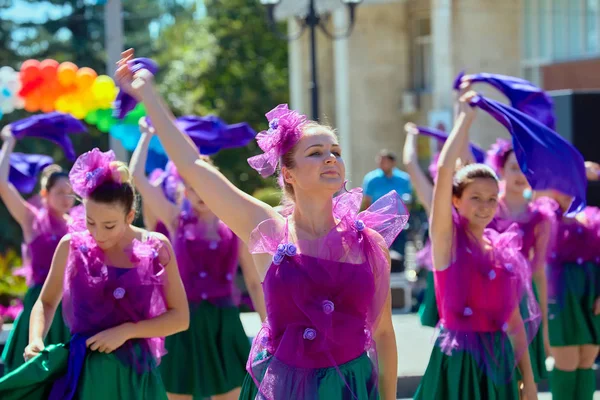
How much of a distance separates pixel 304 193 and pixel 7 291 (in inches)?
332

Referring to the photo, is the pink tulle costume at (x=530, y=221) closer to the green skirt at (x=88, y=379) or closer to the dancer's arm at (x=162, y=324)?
the dancer's arm at (x=162, y=324)

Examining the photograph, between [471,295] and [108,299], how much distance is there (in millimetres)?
1907

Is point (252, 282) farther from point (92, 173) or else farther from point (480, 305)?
point (92, 173)

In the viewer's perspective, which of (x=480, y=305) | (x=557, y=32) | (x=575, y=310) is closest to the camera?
(x=480, y=305)

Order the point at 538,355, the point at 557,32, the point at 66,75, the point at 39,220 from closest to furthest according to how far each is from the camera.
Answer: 1. the point at 538,355
2. the point at 39,220
3. the point at 66,75
4. the point at 557,32

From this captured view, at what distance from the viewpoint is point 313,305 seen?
363cm

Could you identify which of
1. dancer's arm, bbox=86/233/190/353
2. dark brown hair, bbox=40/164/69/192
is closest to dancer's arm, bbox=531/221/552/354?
dancer's arm, bbox=86/233/190/353

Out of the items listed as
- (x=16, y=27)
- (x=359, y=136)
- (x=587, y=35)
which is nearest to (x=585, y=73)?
(x=587, y=35)

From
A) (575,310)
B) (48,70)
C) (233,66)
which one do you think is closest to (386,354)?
(575,310)

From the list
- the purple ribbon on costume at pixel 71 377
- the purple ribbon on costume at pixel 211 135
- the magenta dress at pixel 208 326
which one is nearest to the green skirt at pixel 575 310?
the magenta dress at pixel 208 326

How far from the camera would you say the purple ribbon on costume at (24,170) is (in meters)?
9.35

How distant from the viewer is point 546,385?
8.94 metres

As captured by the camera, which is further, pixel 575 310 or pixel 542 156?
pixel 575 310

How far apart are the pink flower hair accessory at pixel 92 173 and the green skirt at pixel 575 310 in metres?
3.92
